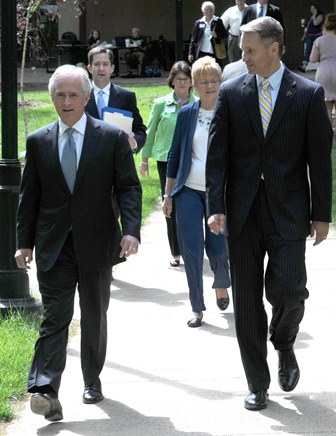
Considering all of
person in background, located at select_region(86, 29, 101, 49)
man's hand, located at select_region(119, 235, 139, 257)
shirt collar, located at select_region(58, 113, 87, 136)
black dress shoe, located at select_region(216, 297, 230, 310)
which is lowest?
person in background, located at select_region(86, 29, 101, 49)

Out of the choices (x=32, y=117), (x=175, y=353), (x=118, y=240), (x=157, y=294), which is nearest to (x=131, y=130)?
(x=157, y=294)

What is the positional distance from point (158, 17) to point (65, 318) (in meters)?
35.1

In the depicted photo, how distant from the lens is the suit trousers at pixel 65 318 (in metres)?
5.84

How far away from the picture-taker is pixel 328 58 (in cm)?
1744

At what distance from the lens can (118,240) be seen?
19.9 feet

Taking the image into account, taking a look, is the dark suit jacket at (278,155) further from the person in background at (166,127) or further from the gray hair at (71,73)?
the person in background at (166,127)

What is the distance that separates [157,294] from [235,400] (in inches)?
115

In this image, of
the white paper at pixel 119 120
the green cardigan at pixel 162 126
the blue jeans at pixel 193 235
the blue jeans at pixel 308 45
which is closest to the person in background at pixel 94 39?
the blue jeans at pixel 308 45

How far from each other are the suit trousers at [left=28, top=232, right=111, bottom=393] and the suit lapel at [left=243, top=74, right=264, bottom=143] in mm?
1104

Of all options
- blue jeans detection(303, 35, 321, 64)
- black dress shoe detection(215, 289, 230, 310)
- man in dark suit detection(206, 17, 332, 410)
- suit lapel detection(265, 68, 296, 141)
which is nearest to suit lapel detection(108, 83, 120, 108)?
black dress shoe detection(215, 289, 230, 310)

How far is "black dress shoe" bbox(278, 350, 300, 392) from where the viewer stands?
20.5ft

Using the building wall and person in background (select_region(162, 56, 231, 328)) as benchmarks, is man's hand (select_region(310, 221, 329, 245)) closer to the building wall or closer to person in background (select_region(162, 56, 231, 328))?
person in background (select_region(162, 56, 231, 328))

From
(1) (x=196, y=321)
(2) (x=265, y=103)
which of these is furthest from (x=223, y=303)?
(2) (x=265, y=103)

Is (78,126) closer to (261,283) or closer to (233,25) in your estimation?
(261,283)
